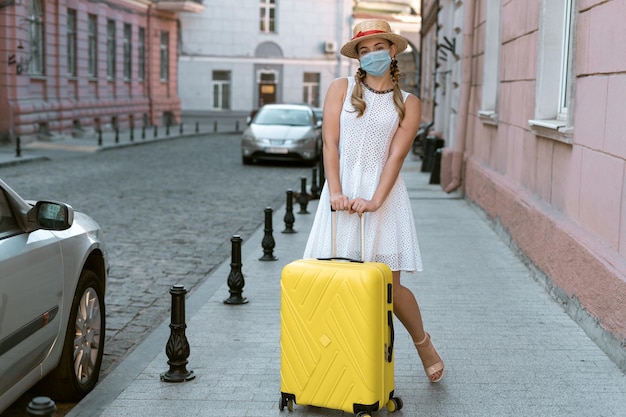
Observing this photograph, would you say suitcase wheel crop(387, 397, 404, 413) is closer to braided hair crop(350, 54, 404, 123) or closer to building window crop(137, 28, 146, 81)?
braided hair crop(350, 54, 404, 123)

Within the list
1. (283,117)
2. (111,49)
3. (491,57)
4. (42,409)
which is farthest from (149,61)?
(42,409)

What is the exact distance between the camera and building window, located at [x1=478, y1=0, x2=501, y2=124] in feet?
42.2

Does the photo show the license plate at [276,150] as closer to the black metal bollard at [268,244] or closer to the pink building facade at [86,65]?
the pink building facade at [86,65]

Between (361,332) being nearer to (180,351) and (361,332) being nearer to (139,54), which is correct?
(180,351)

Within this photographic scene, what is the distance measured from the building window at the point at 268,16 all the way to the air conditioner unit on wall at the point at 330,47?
2995mm

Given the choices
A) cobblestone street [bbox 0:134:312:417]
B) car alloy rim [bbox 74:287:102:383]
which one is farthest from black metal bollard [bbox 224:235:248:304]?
car alloy rim [bbox 74:287:102:383]

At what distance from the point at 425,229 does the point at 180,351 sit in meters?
6.80

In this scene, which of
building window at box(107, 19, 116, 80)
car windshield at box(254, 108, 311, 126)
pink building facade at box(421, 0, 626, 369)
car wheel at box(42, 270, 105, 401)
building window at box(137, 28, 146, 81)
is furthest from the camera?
building window at box(137, 28, 146, 81)

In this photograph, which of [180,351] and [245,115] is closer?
[180,351]

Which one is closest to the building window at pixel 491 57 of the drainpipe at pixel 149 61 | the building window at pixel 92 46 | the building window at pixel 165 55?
the building window at pixel 92 46

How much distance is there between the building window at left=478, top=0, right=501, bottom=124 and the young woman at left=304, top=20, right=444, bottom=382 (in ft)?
26.6

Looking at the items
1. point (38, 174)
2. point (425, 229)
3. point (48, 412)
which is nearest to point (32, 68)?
point (38, 174)

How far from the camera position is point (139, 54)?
42.0 meters

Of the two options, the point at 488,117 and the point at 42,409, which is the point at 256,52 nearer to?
the point at 488,117
